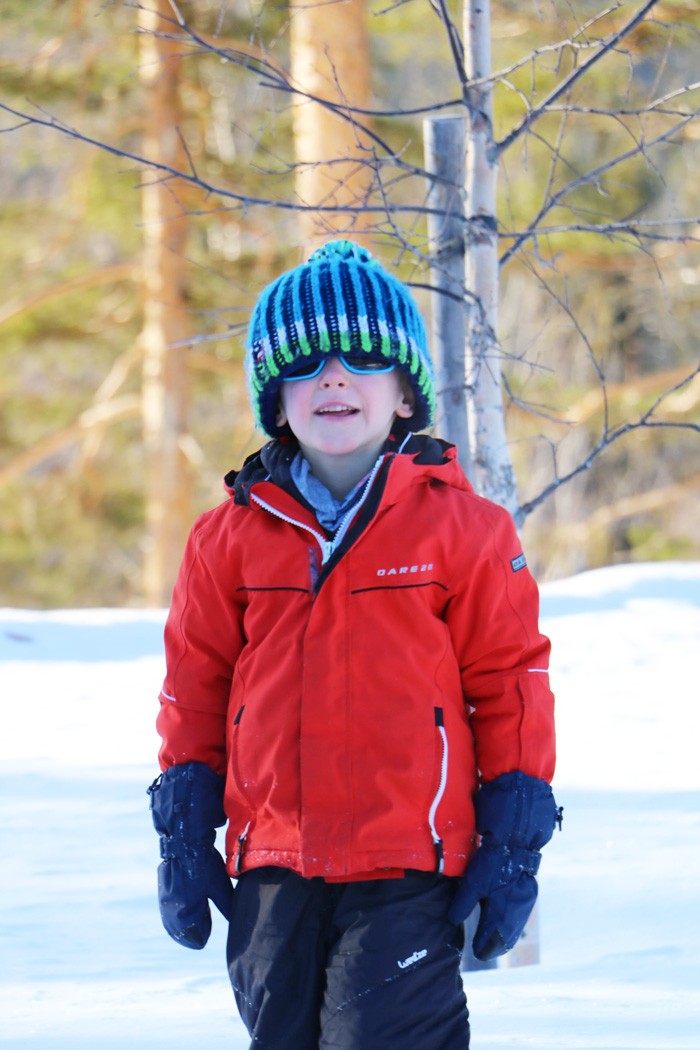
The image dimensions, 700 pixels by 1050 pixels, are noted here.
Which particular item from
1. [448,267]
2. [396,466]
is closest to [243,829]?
[396,466]

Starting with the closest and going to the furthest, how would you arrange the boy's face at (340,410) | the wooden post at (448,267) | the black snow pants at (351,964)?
the black snow pants at (351,964) → the boy's face at (340,410) → the wooden post at (448,267)

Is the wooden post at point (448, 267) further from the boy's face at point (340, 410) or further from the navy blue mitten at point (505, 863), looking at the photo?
the navy blue mitten at point (505, 863)

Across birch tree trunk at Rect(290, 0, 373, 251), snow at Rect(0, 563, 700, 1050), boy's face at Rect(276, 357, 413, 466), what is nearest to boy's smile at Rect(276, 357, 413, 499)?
boy's face at Rect(276, 357, 413, 466)

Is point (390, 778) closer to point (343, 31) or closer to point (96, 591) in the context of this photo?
point (343, 31)

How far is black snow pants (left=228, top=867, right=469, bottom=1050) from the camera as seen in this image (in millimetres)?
1904

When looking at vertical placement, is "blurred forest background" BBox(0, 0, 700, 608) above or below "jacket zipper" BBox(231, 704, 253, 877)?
above

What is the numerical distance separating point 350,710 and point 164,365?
11.8 metres

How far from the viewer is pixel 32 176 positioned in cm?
2120

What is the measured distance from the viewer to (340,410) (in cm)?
215

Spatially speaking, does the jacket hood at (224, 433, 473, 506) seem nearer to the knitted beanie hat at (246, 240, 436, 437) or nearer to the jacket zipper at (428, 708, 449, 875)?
the knitted beanie hat at (246, 240, 436, 437)

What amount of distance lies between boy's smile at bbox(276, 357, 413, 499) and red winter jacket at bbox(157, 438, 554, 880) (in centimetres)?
7

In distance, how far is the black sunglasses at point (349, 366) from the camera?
7.07ft

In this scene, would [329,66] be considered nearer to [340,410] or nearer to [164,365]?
[164,365]

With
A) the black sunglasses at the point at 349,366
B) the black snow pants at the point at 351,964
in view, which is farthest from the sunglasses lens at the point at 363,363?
the black snow pants at the point at 351,964
